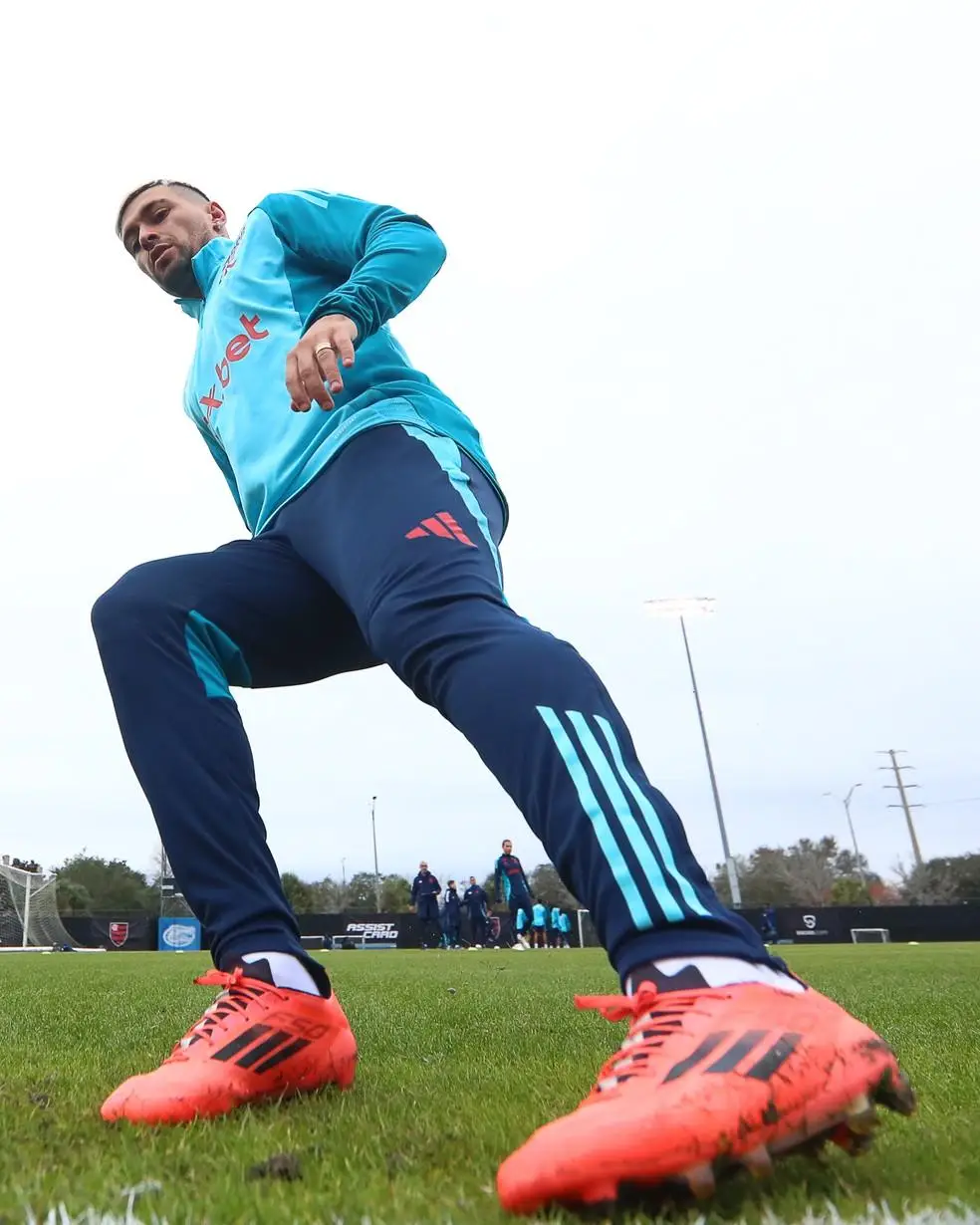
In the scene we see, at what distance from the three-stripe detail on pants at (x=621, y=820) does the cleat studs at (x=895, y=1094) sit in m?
0.25

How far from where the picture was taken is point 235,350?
2154 millimetres

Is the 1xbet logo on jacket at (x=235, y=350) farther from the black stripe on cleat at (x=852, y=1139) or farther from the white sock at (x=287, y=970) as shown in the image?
the black stripe on cleat at (x=852, y=1139)

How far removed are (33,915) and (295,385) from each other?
2426 centimetres

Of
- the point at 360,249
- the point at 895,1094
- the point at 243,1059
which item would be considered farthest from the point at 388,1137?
the point at 360,249

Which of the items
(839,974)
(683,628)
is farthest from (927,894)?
(839,974)

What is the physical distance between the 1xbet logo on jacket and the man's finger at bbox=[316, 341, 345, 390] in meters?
0.54

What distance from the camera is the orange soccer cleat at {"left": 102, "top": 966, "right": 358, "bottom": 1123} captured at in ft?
4.48

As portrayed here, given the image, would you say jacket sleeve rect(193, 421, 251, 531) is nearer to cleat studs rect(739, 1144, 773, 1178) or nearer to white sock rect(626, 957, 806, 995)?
white sock rect(626, 957, 806, 995)

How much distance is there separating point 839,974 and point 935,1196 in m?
7.20

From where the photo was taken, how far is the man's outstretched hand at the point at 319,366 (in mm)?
1610

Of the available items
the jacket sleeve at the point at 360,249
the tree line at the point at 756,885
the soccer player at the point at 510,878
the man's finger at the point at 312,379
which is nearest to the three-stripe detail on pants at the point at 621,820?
the man's finger at the point at 312,379

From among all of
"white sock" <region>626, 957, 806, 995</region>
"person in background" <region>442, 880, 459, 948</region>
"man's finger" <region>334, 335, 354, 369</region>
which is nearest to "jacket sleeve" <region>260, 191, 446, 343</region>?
"man's finger" <region>334, 335, 354, 369</region>

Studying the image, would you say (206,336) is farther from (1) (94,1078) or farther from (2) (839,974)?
(2) (839,974)

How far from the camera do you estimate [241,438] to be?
6.86 ft
